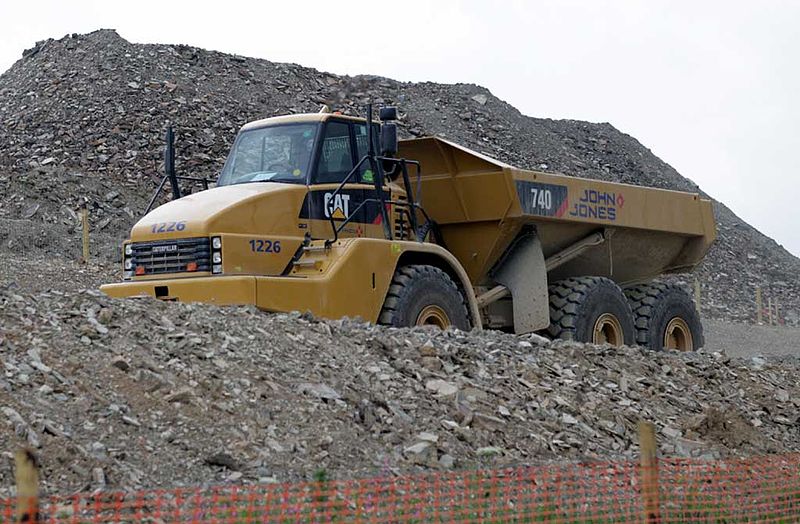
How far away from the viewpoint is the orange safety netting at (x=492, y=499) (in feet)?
21.4

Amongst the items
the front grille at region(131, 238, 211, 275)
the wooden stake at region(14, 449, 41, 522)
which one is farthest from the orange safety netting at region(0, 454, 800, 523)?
the front grille at region(131, 238, 211, 275)

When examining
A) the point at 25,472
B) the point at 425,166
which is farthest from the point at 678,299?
the point at 25,472

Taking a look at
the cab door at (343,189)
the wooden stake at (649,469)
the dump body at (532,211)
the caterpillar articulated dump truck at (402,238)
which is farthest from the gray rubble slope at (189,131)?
the wooden stake at (649,469)

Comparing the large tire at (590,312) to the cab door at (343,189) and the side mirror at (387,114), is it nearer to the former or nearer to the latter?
the cab door at (343,189)

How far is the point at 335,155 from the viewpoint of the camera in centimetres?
A: 1269

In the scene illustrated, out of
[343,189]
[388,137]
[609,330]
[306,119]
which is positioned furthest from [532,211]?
[306,119]

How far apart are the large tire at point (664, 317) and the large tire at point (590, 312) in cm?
64

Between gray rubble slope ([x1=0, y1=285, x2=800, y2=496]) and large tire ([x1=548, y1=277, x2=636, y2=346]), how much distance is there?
96.9 inches

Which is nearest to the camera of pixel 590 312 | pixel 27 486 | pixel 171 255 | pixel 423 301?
pixel 27 486

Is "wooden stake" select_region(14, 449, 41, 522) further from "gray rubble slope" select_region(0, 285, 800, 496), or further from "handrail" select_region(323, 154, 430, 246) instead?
"handrail" select_region(323, 154, 430, 246)

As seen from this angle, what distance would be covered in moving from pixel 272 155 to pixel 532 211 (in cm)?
311

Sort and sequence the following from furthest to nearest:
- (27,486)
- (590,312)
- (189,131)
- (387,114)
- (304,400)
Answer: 1. (189,131)
2. (590,312)
3. (387,114)
4. (304,400)
5. (27,486)

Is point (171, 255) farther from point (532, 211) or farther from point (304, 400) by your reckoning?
point (532, 211)

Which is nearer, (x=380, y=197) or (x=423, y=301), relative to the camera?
(x=423, y=301)
